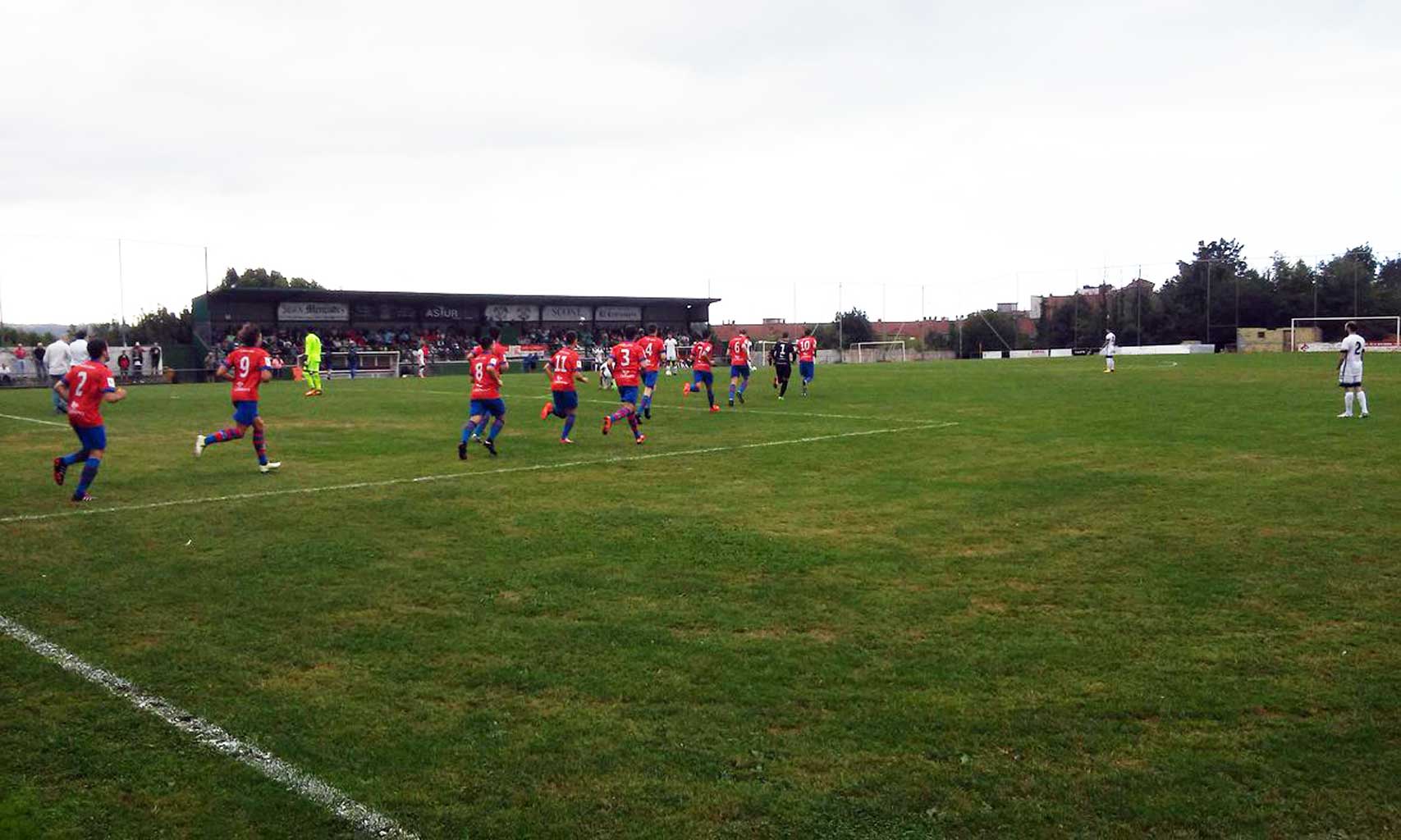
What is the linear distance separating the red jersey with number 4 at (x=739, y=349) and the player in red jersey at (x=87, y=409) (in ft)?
52.1

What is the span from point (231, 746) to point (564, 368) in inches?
469

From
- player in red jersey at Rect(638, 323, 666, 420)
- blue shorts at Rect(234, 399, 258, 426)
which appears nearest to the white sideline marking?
blue shorts at Rect(234, 399, 258, 426)

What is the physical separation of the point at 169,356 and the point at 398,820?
174ft

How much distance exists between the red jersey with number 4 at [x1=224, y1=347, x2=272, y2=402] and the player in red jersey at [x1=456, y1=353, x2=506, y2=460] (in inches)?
112

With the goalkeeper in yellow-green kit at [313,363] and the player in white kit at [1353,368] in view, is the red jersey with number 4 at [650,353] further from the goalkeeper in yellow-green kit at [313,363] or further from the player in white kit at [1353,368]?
the goalkeeper in yellow-green kit at [313,363]

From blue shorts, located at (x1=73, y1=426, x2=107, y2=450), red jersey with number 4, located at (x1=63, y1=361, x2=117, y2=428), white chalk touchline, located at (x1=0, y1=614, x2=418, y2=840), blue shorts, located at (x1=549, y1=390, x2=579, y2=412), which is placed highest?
red jersey with number 4, located at (x1=63, y1=361, x2=117, y2=428)

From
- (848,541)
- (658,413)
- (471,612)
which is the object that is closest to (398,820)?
(471,612)

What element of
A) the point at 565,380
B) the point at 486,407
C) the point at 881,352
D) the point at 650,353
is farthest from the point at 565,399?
the point at 881,352

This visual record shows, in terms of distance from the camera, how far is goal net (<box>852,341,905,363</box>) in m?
69.0

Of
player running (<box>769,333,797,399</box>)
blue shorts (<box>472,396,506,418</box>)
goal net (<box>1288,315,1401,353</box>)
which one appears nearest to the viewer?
blue shorts (<box>472,396,506,418</box>)

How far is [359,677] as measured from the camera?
5.50 metres

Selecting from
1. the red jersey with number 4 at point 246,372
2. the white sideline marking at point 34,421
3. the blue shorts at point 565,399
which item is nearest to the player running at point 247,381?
the red jersey with number 4 at point 246,372

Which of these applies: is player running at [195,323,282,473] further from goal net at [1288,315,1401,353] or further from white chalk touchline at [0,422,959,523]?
goal net at [1288,315,1401,353]

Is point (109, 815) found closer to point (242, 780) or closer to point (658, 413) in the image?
point (242, 780)
